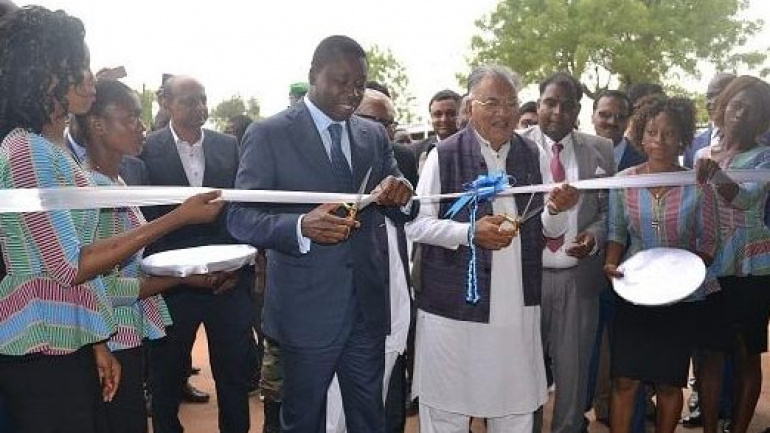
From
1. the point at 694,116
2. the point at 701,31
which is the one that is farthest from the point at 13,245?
the point at 701,31

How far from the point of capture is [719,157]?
3.98 m

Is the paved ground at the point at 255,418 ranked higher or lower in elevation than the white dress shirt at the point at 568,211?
lower

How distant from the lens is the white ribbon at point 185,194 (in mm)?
2062

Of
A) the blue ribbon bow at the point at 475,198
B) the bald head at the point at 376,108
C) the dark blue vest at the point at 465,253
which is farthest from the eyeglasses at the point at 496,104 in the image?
the bald head at the point at 376,108

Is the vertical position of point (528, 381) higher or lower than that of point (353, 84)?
lower

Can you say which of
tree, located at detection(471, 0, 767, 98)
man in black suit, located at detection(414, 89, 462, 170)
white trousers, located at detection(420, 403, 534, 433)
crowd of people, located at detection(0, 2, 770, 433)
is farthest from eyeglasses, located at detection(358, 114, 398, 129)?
tree, located at detection(471, 0, 767, 98)

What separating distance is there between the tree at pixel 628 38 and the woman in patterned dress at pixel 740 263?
23975 mm

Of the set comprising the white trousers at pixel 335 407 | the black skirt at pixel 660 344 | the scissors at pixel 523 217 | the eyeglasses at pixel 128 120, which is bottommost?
the white trousers at pixel 335 407

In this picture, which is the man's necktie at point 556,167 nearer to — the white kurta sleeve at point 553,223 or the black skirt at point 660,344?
the white kurta sleeve at point 553,223

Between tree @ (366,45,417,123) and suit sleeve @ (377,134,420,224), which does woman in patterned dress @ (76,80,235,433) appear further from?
tree @ (366,45,417,123)

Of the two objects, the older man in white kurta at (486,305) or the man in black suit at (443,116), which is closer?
the older man in white kurta at (486,305)

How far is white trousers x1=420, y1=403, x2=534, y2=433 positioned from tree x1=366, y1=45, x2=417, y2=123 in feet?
129

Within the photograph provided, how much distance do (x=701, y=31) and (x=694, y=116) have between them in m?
27.6

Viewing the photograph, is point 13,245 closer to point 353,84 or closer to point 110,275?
point 110,275
